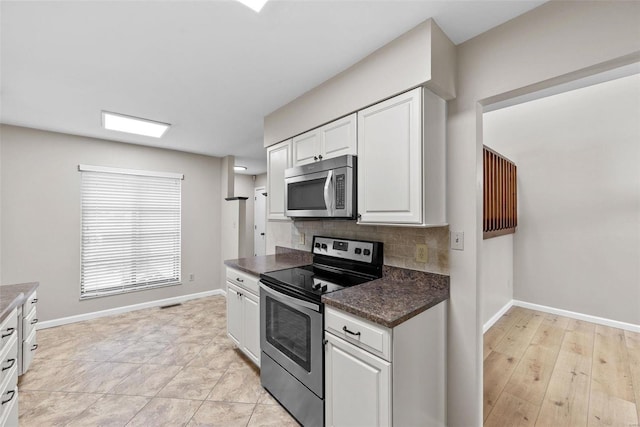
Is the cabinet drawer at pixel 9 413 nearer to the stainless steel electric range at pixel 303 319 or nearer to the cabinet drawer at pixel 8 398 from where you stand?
the cabinet drawer at pixel 8 398

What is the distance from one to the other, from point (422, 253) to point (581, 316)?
3.27 meters

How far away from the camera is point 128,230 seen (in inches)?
157

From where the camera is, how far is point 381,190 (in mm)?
1730

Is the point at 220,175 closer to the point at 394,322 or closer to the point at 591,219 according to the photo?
the point at 394,322

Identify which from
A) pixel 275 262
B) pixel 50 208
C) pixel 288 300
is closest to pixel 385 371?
pixel 288 300

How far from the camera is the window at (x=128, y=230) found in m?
3.67

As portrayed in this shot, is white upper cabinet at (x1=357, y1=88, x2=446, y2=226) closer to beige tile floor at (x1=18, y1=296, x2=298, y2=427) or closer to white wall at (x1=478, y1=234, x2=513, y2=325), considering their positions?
beige tile floor at (x1=18, y1=296, x2=298, y2=427)

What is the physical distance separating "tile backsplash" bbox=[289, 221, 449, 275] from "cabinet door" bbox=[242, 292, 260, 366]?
0.93m

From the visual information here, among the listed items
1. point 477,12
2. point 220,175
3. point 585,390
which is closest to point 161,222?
point 220,175

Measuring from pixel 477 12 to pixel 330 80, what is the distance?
40.6 inches

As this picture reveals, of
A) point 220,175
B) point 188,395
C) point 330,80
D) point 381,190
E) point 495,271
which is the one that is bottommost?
point 188,395

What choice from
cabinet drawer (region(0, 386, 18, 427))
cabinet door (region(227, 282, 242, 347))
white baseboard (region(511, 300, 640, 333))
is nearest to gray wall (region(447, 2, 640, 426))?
cabinet door (region(227, 282, 242, 347))

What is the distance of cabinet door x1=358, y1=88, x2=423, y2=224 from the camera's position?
1554mm

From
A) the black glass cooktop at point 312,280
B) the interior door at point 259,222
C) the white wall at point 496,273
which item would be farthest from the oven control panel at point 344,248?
the interior door at point 259,222
